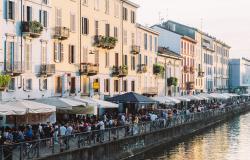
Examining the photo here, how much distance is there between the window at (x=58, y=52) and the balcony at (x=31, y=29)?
4972 mm

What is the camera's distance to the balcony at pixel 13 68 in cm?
3775

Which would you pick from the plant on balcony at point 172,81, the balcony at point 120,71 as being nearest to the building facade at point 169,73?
the plant on balcony at point 172,81

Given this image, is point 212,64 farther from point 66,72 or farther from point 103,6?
point 66,72

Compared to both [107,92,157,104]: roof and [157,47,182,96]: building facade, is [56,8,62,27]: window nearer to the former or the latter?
[107,92,157,104]: roof

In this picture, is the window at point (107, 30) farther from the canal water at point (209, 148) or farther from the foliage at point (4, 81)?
the foliage at point (4, 81)

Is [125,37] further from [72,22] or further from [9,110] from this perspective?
[9,110]

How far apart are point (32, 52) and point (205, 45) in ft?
260

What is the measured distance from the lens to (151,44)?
73.9 metres

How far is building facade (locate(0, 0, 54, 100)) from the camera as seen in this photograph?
125 ft

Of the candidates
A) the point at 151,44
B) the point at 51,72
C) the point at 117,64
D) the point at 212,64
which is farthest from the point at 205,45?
the point at 51,72

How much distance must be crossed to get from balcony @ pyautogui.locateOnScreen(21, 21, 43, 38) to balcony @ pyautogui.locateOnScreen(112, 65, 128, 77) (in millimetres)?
18916

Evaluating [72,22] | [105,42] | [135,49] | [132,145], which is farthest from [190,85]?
[132,145]

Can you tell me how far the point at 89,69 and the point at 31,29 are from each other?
40.3ft

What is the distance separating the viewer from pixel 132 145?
38844 millimetres
